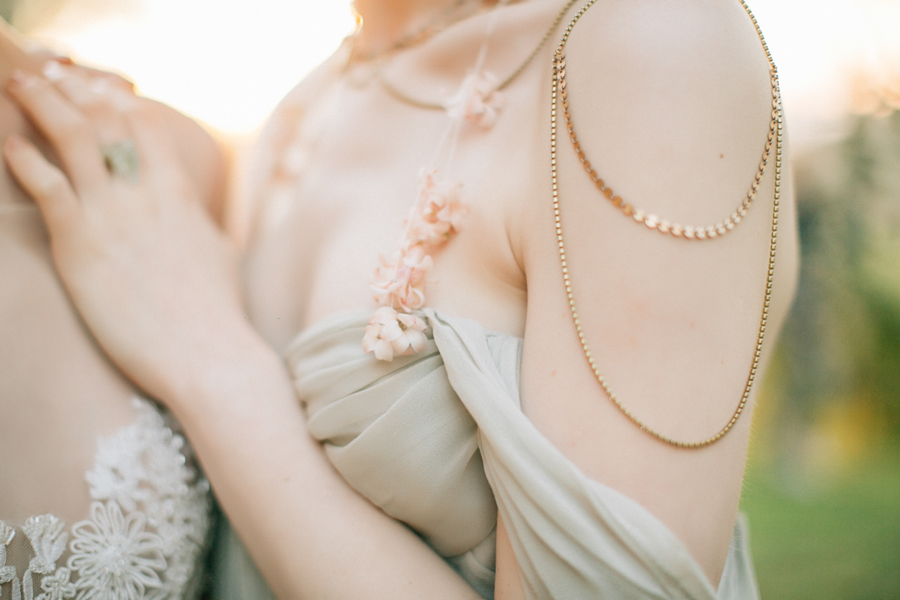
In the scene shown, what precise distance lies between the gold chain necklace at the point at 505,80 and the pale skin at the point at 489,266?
2cm

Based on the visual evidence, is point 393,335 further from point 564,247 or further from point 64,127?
point 64,127

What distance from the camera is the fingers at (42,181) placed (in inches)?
28.6

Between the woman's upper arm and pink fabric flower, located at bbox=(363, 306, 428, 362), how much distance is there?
166mm

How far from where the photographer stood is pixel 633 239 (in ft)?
1.70

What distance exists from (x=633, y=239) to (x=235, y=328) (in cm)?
59

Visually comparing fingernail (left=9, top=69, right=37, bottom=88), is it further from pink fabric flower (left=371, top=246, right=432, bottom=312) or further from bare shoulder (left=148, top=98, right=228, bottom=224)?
pink fabric flower (left=371, top=246, right=432, bottom=312)

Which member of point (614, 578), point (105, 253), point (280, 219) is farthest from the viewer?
point (280, 219)

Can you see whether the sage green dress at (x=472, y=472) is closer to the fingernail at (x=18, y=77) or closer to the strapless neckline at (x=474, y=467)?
the strapless neckline at (x=474, y=467)

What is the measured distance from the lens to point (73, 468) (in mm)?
669

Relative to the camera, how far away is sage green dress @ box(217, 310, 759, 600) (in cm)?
51

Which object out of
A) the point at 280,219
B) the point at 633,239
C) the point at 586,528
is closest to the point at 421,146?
the point at 280,219

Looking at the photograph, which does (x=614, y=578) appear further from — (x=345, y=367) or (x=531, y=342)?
(x=345, y=367)

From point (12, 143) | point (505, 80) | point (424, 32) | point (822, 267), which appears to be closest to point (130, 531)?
point (12, 143)

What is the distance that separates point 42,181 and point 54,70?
8.8 inches
